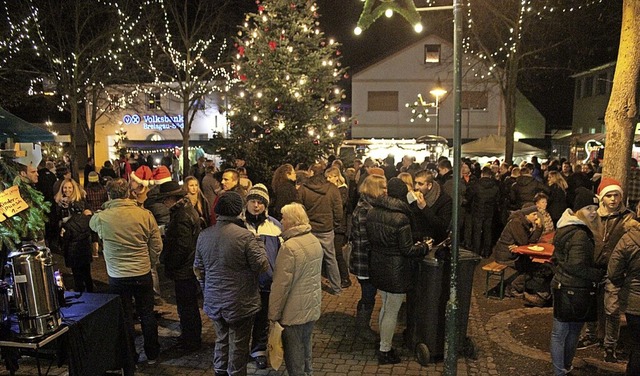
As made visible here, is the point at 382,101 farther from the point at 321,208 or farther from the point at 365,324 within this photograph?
the point at 365,324

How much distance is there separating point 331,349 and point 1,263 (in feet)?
12.1

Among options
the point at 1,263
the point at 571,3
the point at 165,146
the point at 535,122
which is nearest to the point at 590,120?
the point at 535,122

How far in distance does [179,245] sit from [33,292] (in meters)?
2.03

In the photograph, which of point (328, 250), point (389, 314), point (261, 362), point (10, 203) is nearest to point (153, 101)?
point (328, 250)

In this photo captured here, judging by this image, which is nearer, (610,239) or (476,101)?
(610,239)

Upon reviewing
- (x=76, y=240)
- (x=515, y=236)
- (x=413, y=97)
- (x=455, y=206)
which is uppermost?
(x=413, y=97)

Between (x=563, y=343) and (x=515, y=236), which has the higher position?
(x=515, y=236)

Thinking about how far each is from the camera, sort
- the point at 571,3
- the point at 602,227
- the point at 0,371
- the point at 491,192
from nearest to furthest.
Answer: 1. the point at 0,371
2. the point at 602,227
3. the point at 491,192
4. the point at 571,3

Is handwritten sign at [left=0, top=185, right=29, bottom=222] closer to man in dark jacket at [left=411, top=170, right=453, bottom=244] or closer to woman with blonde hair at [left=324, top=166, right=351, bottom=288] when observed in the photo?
Answer: man in dark jacket at [left=411, top=170, right=453, bottom=244]

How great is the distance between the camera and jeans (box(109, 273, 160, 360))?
5.30 m

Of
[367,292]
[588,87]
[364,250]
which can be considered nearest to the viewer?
[364,250]

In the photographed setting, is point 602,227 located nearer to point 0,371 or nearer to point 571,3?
point 0,371

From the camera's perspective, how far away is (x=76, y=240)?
6.84 m

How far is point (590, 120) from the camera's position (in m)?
32.1
